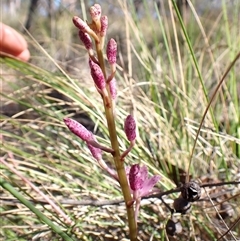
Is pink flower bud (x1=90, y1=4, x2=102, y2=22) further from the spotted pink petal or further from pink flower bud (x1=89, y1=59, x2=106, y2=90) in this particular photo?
the spotted pink petal

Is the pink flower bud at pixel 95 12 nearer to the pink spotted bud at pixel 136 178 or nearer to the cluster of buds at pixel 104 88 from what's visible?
the cluster of buds at pixel 104 88

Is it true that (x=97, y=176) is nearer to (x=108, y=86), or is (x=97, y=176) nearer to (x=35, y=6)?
(x=108, y=86)

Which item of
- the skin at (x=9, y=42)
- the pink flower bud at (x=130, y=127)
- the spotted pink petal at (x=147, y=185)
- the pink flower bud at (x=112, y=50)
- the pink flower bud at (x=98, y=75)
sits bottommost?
the spotted pink petal at (x=147, y=185)

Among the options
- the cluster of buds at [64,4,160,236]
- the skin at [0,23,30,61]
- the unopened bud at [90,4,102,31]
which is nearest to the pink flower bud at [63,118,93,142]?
the cluster of buds at [64,4,160,236]

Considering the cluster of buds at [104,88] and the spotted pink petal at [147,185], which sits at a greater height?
the cluster of buds at [104,88]

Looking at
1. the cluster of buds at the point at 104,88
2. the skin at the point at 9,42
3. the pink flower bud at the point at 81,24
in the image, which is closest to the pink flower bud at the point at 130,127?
the cluster of buds at the point at 104,88

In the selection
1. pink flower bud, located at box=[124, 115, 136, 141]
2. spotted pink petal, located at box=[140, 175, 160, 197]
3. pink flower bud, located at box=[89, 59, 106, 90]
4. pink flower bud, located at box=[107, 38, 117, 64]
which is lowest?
spotted pink petal, located at box=[140, 175, 160, 197]

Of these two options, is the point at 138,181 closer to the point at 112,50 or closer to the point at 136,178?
the point at 136,178

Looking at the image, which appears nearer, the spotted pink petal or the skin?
the spotted pink petal

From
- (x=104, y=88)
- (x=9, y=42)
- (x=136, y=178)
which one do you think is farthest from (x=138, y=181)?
(x=9, y=42)
